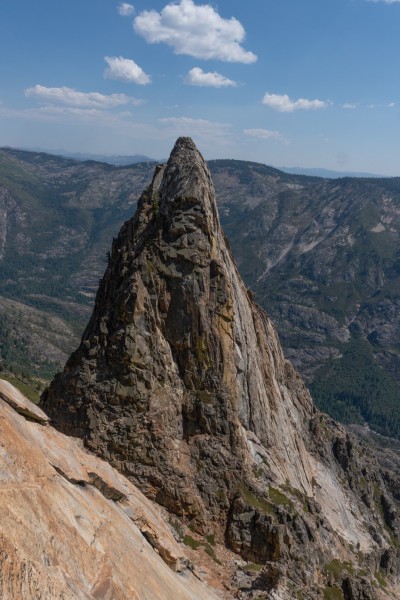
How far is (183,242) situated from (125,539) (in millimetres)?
34248

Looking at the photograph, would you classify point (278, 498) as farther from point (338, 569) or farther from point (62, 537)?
point (62, 537)

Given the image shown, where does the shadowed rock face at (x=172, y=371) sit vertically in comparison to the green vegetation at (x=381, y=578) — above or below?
above

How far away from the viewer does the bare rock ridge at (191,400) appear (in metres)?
48.0

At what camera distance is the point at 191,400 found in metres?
52.9

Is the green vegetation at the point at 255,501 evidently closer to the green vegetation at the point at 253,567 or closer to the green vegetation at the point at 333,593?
the green vegetation at the point at 253,567

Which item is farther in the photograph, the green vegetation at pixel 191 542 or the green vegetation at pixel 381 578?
the green vegetation at pixel 381 578

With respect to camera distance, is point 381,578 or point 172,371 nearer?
point 172,371

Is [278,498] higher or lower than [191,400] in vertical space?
lower

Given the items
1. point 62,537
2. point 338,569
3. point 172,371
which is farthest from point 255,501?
point 62,537

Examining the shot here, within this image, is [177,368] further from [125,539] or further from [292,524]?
[125,539]

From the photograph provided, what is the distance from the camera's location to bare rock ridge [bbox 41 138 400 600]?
48031 mm

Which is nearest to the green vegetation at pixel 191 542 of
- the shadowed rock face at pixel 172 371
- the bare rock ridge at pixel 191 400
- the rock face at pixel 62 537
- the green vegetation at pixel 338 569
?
the bare rock ridge at pixel 191 400

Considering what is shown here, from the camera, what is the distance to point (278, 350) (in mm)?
89250

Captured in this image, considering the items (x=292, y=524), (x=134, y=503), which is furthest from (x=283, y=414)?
(x=134, y=503)
